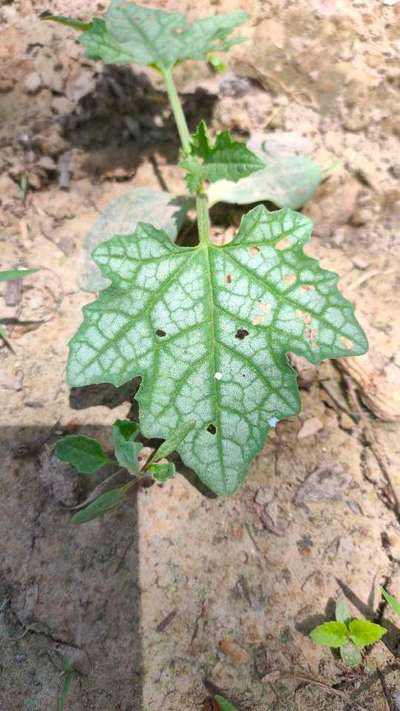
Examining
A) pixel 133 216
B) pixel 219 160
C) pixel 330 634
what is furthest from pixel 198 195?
pixel 330 634

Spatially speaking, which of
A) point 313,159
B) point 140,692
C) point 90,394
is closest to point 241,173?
point 313,159

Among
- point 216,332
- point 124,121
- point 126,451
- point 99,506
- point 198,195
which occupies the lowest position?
point 99,506

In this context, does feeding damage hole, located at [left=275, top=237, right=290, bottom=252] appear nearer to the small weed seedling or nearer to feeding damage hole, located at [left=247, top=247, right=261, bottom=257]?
feeding damage hole, located at [left=247, top=247, right=261, bottom=257]

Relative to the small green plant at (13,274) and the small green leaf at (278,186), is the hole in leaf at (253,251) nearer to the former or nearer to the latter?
the small green leaf at (278,186)

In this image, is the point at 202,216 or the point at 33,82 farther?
the point at 33,82

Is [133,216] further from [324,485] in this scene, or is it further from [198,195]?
[324,485]

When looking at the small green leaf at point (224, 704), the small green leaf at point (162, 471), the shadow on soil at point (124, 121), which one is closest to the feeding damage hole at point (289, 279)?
the small green leaf at point (162, 471)

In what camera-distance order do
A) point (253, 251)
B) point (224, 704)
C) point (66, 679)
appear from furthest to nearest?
point (253, 251) < point (66, 679) < point (224, 704)
